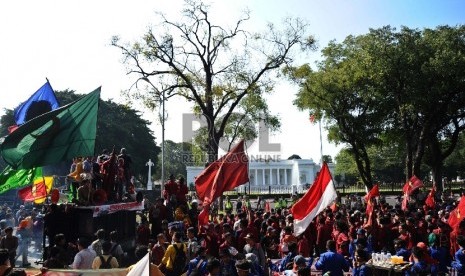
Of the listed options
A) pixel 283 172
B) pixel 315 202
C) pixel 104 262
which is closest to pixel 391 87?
pixel 315 202

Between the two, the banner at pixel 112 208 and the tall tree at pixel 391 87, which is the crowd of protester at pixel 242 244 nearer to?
the banner at pixel 112 208

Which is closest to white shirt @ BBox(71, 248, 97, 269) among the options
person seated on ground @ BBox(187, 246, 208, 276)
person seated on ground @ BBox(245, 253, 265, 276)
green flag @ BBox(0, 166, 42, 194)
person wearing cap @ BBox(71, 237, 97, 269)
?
person wearing cap @ BBox(71, 237, 97, 269)

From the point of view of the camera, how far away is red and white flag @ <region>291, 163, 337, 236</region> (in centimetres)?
1082

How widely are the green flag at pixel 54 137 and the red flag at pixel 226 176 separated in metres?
3.19

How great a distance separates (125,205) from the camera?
1417 centimetres

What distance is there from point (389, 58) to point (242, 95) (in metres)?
9.43

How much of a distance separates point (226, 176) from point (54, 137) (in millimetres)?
4494

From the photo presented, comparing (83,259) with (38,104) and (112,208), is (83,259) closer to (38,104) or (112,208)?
(112,208)

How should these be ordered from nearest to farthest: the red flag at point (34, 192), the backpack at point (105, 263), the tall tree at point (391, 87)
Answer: the backpack at point (105, 263) < the red flag at point (34, 192) < the tall tree at point (391, 87)

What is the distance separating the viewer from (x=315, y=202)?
1103 centimetres

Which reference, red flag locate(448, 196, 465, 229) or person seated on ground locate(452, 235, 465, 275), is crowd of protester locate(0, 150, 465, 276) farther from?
red flag locate(448, 196, 465, 229)

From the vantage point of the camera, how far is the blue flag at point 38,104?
14982 millimetres

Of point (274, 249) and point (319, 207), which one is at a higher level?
point (319, 207)

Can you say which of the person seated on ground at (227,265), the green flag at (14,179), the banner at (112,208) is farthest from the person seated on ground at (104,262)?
the green flag at (14,179)
